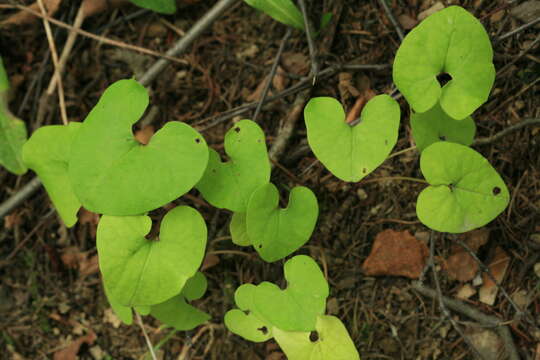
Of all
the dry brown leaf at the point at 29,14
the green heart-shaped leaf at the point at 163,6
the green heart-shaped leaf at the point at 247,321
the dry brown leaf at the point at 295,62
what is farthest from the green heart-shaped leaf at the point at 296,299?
the dry brown leaf at the point at 29,14

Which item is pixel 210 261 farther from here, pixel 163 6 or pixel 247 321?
pixel 163 6

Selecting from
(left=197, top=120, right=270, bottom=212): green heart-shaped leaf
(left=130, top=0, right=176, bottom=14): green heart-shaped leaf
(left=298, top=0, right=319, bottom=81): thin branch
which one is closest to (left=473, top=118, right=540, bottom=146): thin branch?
(left=298, top=0, right=319, bottom=81): thin branch

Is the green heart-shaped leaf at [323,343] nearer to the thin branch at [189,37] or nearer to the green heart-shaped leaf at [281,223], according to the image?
the green heart-shaped leaf at [281,223]

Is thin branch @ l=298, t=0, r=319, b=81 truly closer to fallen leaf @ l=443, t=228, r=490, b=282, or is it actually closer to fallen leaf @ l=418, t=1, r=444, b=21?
fallen leaf @ l=418, t=1, r=444, b=21

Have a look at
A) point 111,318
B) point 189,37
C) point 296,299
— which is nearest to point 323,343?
point 296,299

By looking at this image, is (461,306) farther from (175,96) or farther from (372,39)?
(175,96)

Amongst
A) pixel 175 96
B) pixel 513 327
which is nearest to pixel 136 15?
pixel 175 96
